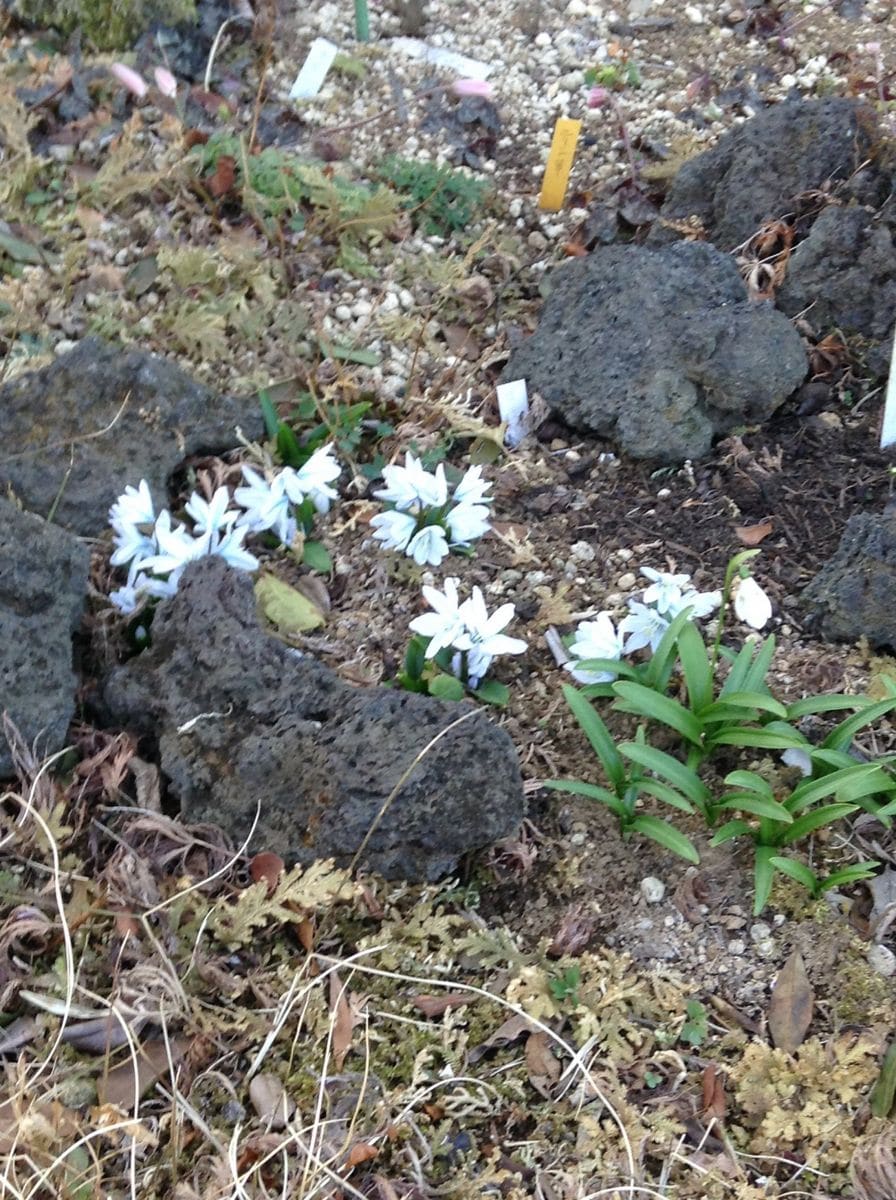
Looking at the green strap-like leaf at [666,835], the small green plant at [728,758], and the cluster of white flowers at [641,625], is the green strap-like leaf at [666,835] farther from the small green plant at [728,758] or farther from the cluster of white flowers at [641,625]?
the cluster of white flowers at [641,625]

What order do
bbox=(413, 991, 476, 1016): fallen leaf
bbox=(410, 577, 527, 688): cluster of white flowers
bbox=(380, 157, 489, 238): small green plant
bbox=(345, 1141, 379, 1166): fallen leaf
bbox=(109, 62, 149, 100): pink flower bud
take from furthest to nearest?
bbox=(109, 62, 149, 100): pink flower bud → bbox=(380, 157, 489, 238): small green plant → bbox=(410, 577, 527, 688): cluster of white flowers → bbox=(413, 991, 476, 1016): fallen leaf → bbox=(345, 1141, 379, 1166): fallen leaf

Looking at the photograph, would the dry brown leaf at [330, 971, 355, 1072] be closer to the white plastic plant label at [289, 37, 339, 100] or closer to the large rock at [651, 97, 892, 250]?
the large rock at [651, 97, 892, 250]

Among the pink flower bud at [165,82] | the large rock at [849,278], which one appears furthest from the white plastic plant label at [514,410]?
the pink flower bud at [165,82]

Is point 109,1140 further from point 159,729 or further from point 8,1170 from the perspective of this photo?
point 159,729

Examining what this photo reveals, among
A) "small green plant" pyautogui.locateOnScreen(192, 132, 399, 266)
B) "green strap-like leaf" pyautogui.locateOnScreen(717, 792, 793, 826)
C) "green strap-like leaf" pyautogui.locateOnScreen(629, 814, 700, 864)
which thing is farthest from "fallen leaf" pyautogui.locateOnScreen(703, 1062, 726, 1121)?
"small green plant" pyautogui.locateOnScreen(192, 132, 399, 266)

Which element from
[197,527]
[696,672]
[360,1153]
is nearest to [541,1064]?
[360,1153]
